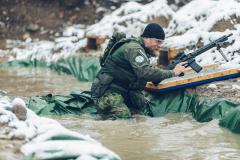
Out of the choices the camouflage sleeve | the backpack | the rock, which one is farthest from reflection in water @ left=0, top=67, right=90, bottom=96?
the rock

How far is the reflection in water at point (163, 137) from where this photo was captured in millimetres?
5121

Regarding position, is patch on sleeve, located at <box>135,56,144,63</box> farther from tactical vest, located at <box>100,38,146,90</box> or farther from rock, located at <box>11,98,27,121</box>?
rock, located at <box>11,98,27,121</box>

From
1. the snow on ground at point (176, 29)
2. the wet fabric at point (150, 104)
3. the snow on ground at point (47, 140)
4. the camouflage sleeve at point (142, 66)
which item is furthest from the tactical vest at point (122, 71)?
the snow on ground at point (47, 140)

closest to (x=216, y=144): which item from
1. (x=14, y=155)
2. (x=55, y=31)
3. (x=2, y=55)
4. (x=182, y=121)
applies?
(x=182, y=121)

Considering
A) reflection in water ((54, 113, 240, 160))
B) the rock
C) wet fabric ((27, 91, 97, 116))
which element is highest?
the rock

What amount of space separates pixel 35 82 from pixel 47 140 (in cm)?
673

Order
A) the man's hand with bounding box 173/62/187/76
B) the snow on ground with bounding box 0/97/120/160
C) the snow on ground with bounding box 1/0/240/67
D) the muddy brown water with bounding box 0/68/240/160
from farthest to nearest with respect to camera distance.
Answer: the snow on ground with bounding box 1/0/240/67 → the man's hand with bounding box 173/62/187/76 → the muddy brown water with bounding box 0/68/240/160 → the snow on ground with bounding box 0/97/120/160

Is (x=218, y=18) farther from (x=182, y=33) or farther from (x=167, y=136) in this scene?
(x=167, y=136)

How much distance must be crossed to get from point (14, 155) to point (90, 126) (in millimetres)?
2521

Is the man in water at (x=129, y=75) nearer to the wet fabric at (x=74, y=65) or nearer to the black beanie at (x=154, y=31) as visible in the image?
the black beanie at (x=154, y=31)

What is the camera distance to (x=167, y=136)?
232 inches

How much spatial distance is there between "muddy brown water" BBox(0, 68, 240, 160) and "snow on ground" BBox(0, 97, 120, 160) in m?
0.99

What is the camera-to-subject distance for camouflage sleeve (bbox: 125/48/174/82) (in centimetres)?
650

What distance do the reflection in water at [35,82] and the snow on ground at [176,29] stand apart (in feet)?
3.92
